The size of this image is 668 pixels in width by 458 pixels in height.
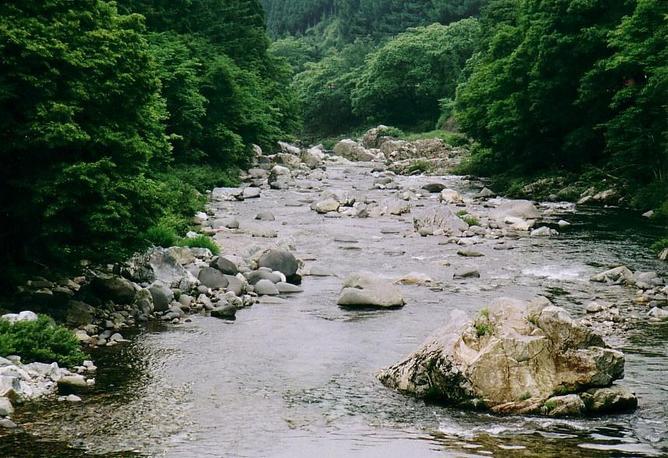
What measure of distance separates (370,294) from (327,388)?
6361 mm

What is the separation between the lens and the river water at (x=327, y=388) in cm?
1101

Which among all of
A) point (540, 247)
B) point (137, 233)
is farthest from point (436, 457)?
point (540, 247)

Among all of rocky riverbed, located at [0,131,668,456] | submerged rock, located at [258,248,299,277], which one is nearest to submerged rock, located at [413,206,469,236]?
rocky riverbed, located at [0,131,668,456]

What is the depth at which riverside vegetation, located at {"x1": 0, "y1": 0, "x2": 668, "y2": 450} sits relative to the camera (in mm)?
14312

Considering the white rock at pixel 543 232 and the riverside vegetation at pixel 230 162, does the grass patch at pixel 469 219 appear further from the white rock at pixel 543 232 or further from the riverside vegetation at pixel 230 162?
the white rock at pixel 543 232

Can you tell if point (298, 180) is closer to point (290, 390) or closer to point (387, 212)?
point (387, 212)

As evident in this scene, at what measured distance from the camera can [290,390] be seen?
13648mm

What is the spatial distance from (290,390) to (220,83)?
3630 cm

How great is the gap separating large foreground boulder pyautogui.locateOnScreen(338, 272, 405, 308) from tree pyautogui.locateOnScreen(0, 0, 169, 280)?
17.4ft

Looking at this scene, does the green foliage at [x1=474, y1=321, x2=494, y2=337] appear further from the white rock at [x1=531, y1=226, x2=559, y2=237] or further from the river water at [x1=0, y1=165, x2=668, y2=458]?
the white rock at [x1=531, y1=226, x2=559, y2=237]

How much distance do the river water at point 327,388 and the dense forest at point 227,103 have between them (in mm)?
3295

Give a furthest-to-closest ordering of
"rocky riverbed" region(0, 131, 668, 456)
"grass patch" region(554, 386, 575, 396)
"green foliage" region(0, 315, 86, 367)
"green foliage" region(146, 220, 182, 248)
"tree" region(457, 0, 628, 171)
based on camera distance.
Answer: "tree" region(457, 0, 628, 171), "green foliage" region(146, 220, 182, 248), "green foliage" region(0, 315, 86, 367), "grass patch" region(554, 386, 575, 396), "rocky riverbed" region(0, 131, 668, 456)

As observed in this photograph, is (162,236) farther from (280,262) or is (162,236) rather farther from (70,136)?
(70,136)

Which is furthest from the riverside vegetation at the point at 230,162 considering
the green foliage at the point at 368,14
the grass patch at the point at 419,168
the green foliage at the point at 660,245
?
the green foliage at the point at 368,14
